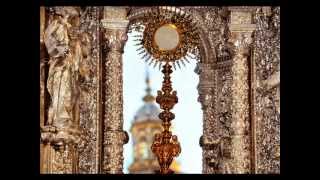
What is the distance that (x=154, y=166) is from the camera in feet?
58.5

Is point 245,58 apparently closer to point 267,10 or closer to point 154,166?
point 267,10

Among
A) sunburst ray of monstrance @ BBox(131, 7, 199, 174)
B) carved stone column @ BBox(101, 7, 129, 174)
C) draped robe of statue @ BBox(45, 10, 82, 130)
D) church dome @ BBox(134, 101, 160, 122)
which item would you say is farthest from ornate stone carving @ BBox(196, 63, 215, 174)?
church dome @ BBox(134, 101, 160, 122)

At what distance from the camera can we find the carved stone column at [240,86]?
47.7ft

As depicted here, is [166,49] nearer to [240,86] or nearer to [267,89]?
[240,86]

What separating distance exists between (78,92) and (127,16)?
1134 mm

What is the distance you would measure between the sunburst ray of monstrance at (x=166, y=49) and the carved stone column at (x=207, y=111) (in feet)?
0.69

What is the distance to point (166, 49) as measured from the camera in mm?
14812

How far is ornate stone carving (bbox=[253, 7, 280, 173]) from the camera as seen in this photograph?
14.3 metres

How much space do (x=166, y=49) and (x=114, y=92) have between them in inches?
28.8

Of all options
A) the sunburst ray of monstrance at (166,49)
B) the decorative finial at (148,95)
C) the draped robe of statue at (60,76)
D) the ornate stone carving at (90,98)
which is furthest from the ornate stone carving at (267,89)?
the draped robe of statue at (60,76)
